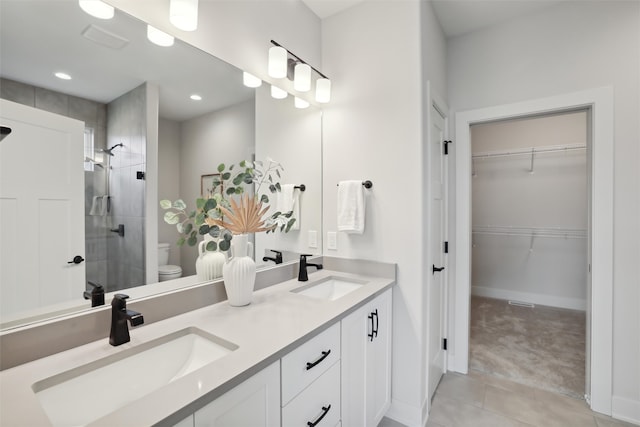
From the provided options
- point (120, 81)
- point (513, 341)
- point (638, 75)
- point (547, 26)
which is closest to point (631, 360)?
point (513, 341)

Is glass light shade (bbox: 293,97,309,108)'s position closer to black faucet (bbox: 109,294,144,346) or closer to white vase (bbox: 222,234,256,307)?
white vase (bbox: 222,234,256,307)

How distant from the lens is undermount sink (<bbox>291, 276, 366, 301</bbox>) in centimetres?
185

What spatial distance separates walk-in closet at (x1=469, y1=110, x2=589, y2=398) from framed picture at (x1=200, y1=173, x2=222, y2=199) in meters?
2.84

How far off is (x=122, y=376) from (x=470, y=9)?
9.56 ft

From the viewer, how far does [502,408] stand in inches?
77.6

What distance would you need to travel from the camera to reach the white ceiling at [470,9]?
207 cm

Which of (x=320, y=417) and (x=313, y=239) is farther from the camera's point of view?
(x=313, y=239)

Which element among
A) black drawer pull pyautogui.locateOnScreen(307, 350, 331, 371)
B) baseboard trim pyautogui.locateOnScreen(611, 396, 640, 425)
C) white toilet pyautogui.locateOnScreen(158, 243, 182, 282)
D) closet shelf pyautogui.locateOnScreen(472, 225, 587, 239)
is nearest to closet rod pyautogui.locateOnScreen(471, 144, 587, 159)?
closet shelf pyautogui.locateOnScreen(472, 225, 587, 239)

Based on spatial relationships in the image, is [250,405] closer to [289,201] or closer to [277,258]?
[277,258]

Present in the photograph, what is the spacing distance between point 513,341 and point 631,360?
3.72 feet

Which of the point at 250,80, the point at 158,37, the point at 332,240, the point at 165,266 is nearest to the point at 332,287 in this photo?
the point at 332,240

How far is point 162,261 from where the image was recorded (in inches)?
50.6

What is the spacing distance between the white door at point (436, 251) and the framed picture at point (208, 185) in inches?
53.1

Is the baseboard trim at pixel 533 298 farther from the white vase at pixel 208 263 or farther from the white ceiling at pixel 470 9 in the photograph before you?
the white vase at pixel 208 263
